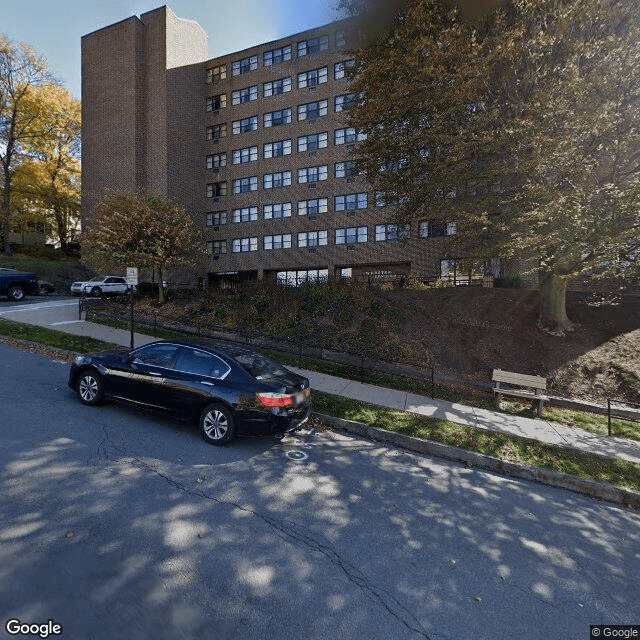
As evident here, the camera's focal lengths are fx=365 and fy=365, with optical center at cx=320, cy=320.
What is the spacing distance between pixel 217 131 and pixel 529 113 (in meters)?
32.4

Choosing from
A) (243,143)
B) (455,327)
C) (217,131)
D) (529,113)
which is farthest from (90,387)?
(217,131)

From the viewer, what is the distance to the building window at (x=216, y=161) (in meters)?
34.9

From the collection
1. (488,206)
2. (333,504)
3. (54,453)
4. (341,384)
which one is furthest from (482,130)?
(54,453)

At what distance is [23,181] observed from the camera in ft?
108

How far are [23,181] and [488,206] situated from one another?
39783mm

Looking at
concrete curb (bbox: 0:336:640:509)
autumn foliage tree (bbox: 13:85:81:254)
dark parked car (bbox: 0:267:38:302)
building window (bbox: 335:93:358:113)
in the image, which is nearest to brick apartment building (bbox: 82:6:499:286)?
building window (bbox: 335:93:358:113)

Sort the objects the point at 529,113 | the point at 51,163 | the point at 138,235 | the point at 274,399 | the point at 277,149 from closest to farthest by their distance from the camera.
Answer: the point at 274,399, the point at 529,113, the point at 138,235, the point at 277,149, the point at 51,163

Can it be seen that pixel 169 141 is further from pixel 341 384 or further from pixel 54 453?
pixel 54 453

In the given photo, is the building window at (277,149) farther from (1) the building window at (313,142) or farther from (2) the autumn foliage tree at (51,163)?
(2) the autumn foliage tree at (51,163)

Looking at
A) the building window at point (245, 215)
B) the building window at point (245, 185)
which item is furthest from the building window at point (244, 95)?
the building window at point (245, 215)

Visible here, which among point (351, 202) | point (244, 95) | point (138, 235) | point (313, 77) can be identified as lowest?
point (138, 235)

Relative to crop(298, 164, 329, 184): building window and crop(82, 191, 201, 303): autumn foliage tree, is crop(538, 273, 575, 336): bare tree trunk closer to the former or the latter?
crop(82, 191, 201, 303): autumn foliage tree

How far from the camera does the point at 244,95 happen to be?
112 ft

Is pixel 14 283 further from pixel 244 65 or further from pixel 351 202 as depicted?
pixel 244 65
